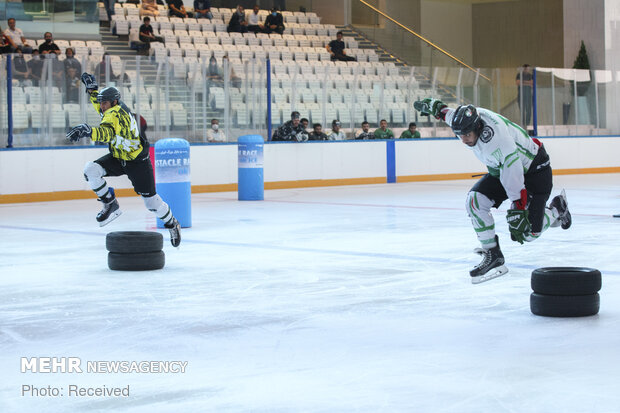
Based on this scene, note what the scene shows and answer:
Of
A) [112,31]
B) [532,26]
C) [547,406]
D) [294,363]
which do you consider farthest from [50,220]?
[532,26]

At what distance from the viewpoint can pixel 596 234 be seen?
Answer: 32.2 feet

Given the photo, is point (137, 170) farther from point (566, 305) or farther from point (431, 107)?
point (566, 305)

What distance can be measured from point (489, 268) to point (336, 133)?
13.0 m

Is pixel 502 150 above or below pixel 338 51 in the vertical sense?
below

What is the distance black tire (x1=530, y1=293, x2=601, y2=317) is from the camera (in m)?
5.34

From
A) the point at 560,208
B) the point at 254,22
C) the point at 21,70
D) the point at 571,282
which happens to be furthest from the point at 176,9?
the point at 571,282

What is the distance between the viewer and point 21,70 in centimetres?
1573

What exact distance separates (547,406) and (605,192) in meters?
13.5

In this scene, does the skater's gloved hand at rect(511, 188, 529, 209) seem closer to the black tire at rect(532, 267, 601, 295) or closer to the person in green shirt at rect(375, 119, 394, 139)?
the black tire at rect(532, 267, 601, 295)

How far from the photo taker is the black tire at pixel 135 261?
297 inches

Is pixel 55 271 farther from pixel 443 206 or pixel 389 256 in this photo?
pixel 443 206

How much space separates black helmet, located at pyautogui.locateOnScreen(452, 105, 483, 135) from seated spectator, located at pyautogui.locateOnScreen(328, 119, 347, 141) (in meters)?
13.4

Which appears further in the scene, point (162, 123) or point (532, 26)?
point (532, 26)

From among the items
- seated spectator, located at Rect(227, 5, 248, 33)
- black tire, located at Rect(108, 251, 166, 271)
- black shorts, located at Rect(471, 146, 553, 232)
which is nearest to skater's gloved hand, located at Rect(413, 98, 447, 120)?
black shorts, located at Rect(471, 146, 553, 232)
